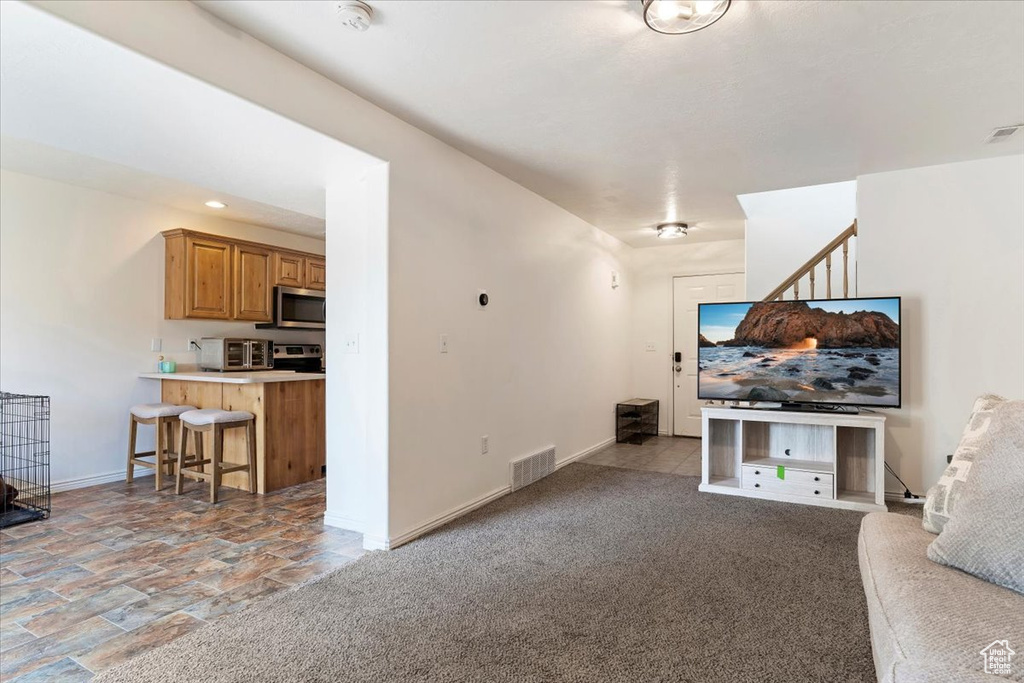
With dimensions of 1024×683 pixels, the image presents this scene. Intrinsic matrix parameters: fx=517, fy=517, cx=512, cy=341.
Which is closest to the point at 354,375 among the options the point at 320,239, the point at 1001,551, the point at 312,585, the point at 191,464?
the point at 312,585

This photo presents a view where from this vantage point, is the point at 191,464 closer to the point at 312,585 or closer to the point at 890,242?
the point at 312,585

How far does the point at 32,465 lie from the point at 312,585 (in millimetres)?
3221

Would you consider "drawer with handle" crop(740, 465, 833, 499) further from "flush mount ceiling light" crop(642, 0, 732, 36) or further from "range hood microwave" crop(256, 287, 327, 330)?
"range hood microwave" crop(256, 287, 327, 330)

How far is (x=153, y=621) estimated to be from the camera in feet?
7.06

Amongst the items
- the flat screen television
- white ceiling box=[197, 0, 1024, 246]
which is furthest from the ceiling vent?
the flat screen television

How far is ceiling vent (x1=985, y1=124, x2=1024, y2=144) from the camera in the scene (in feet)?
10.2

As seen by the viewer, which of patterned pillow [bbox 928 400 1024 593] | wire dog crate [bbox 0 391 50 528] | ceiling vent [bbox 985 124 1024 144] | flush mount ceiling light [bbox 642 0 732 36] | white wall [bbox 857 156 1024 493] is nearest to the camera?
patterned pillow [bbox 928 400 1024 593]

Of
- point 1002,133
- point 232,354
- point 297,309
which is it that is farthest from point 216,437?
point 1002,133

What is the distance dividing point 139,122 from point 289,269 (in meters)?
3.40

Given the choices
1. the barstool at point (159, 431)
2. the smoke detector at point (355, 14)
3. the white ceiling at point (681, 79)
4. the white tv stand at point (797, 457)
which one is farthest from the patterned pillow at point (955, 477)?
the barstool at point (159, 431)

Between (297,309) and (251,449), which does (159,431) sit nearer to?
(251,449)

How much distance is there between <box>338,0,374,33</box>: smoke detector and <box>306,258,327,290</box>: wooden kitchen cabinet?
4239mm

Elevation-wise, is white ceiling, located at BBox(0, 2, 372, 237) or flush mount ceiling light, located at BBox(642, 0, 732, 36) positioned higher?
flush mount ceiling light, located at BBox(642, 0, 732, 36)

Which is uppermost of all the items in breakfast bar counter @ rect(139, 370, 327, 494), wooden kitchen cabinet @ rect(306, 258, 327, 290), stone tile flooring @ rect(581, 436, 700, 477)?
wooden kitchen cabinet @ rect(306, 258, 327, 290)
